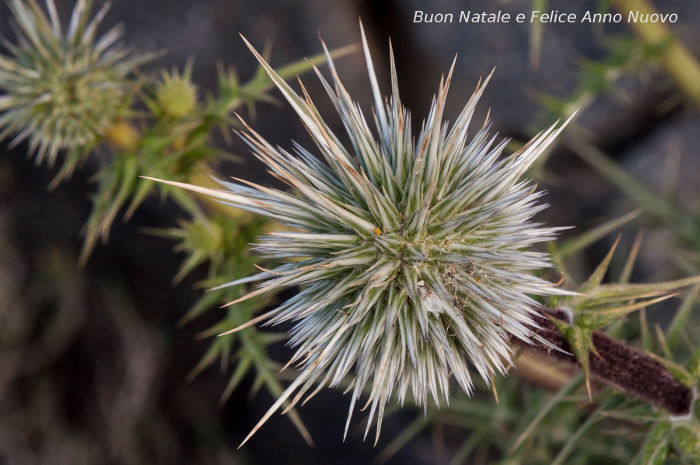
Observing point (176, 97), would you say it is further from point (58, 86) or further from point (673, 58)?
point (673, 58)

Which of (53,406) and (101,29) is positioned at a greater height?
(101,29)

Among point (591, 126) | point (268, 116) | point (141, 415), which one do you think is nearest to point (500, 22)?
point (591, 126)

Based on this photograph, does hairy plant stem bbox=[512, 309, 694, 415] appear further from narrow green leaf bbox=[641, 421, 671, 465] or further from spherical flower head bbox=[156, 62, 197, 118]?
spherical flower head bbox=[156, 62, 197, 118]

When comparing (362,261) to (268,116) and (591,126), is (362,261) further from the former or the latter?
(591,126)

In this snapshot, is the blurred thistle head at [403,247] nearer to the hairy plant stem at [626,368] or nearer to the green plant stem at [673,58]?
the hairy plant stem at [626,368]

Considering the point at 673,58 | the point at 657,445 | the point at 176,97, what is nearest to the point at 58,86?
the point at 176,97


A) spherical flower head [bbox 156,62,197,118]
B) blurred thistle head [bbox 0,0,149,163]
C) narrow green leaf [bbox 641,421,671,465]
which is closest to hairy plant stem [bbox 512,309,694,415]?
narrow green leaf [bbox 641,421,671,465]
